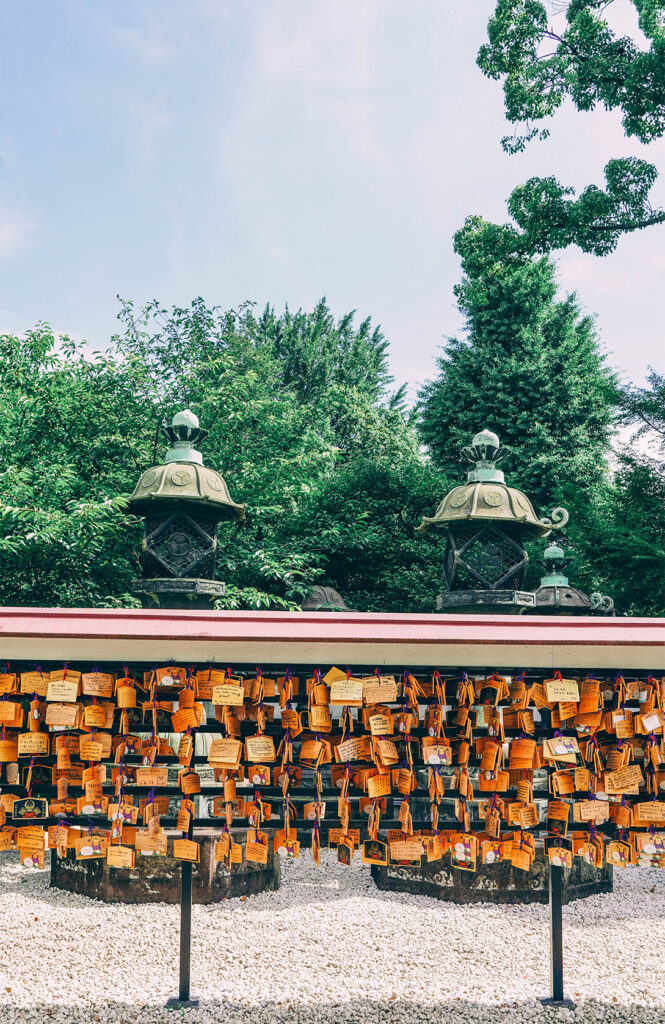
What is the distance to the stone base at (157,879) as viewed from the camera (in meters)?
5.73

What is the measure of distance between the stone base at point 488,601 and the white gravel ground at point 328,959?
281cm

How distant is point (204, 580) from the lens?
754 cm

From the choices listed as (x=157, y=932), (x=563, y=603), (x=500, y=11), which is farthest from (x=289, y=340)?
(x=157, y=932)

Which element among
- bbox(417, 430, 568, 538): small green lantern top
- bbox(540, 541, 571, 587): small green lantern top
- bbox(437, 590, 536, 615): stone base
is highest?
bbox(417, 430, 568, 538): small green lantern top

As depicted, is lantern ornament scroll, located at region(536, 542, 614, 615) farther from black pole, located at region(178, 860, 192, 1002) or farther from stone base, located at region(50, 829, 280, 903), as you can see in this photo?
black pole, located at region(178, 860, 192, 1002)

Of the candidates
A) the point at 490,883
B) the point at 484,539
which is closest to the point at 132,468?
the point at 484,539

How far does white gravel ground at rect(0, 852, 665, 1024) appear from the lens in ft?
13.3

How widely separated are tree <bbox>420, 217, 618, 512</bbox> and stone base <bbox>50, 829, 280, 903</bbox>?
562 inches

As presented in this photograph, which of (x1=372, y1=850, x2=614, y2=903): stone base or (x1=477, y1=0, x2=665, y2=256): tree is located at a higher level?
(x1=477, y1=0, x2=665, y2=256): tree

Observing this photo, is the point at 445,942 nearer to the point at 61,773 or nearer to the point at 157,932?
the point at 157,932

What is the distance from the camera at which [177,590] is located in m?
7.43

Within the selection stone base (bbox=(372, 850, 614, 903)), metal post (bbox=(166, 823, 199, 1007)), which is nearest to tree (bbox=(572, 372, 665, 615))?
stone base (bbox=(372, 850, 614, 903))

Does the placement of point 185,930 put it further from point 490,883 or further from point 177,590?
point 177,590

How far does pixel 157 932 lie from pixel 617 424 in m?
15.3
